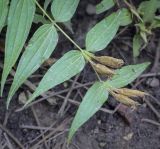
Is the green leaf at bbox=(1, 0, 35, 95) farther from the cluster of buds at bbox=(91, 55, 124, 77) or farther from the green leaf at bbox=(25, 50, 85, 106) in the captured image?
the cluster of buds at bbox=(91, 55, 124, 77)

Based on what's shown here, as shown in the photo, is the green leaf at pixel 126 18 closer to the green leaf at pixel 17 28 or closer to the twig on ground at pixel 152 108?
the twig on ground at pixel 152 108

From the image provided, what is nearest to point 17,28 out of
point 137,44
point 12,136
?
point 12,136

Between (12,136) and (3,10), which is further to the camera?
(12,136)

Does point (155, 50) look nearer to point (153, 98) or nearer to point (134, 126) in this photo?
point (153, 98)

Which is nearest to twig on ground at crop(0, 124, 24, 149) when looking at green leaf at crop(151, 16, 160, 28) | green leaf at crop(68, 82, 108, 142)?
green leaf at crop(68, 82, 108, 142)

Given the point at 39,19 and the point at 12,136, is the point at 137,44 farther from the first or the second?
the point at 12,136

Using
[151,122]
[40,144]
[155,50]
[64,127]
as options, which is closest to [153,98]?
[151,122]
